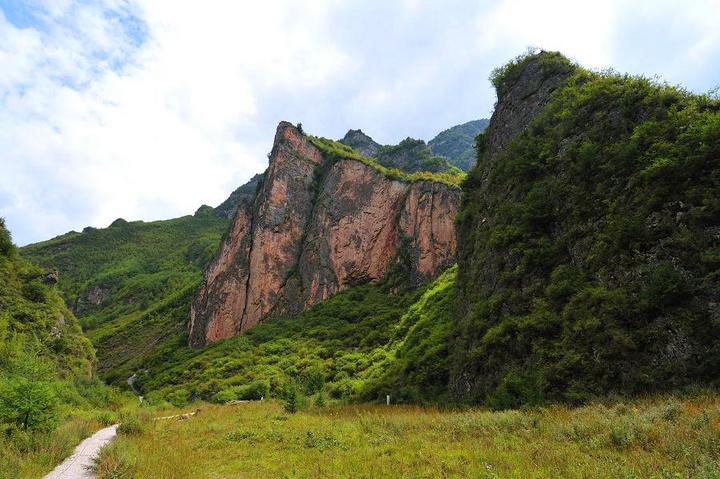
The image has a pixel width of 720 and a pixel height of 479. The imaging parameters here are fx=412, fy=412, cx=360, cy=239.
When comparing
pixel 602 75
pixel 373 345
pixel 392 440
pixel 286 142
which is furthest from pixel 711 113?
pixel 286 142

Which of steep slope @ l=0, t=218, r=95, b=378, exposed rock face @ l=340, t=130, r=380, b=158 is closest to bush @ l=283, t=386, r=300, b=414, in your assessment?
steep slope @ l=0, t=218, r=95, b=378

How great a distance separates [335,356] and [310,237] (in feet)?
84.3

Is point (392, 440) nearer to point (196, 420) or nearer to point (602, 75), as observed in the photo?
point (196, 420)

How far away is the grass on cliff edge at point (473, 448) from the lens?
6684mm

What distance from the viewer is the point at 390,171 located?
6206 centimetres

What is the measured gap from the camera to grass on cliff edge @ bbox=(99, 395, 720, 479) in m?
6.68

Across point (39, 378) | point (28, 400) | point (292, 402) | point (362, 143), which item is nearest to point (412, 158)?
point (362, 143)

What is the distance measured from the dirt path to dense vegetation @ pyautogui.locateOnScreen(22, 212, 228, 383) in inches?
2062

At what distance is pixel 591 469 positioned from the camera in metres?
6.46

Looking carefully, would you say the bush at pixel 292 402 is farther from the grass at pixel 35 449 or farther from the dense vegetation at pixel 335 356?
the grass at pixel 35 449

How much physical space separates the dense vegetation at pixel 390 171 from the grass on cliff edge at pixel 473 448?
38111mm

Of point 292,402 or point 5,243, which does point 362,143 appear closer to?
point 5,243

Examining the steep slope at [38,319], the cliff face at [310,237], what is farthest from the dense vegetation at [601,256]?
the cliff face at [310,237]

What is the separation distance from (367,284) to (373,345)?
17.3 metres
